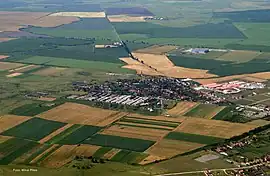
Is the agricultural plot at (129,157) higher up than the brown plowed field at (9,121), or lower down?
lower down

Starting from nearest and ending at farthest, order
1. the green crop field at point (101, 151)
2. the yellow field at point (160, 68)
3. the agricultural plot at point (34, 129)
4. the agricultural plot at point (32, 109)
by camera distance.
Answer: the green crop field at point (101, 151), the agricultural plot at point (34, 129), the agricultural plot at point (32, 109), the yellow field at point (160, 68)

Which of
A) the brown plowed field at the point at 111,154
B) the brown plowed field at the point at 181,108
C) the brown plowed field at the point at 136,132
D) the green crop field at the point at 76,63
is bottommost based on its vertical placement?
the brown plowed field at the point at 111,154

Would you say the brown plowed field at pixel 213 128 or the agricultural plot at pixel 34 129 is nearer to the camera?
the brown plowed field at pixel 213 128

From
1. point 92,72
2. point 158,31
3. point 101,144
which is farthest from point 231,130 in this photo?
point 158,31

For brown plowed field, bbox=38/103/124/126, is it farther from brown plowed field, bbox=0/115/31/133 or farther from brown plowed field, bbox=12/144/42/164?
brown plowed field, bbox=12/144/42/164

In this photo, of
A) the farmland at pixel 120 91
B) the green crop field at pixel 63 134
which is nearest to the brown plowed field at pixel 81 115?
the farmland at pixel 120 91

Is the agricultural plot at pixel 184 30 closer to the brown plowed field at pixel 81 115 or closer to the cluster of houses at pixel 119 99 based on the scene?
the cluster of houses at pixel 119 99
